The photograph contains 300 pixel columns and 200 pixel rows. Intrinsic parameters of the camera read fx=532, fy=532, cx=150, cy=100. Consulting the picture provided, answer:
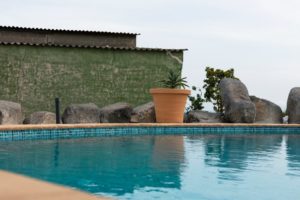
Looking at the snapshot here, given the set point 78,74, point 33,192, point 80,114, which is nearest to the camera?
point 33,192

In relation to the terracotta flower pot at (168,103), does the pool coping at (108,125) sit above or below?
below

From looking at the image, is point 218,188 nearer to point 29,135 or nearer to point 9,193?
point 9,193

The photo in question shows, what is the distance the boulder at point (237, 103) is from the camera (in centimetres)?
1423

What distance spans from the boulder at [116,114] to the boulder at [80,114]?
214mm

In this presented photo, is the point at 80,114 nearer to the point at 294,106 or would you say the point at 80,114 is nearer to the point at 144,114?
the point at 144,114

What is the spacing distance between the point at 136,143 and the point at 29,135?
212 centimetres

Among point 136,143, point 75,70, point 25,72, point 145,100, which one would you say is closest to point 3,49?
point 25,72

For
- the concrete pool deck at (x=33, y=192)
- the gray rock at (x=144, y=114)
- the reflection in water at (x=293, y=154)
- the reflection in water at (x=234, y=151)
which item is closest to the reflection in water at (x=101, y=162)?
the reflection in water at (x=234, y=151)

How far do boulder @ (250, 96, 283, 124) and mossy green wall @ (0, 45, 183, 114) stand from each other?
2.59 metres

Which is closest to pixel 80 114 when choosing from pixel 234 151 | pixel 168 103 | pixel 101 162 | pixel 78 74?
pixel 78 74

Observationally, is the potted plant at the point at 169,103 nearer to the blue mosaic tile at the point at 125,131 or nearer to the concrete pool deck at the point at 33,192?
the blue mosaic tile at the point at 125,131

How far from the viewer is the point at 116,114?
13.3 m

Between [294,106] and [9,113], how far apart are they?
8.01 m

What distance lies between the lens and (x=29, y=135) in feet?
34.0
